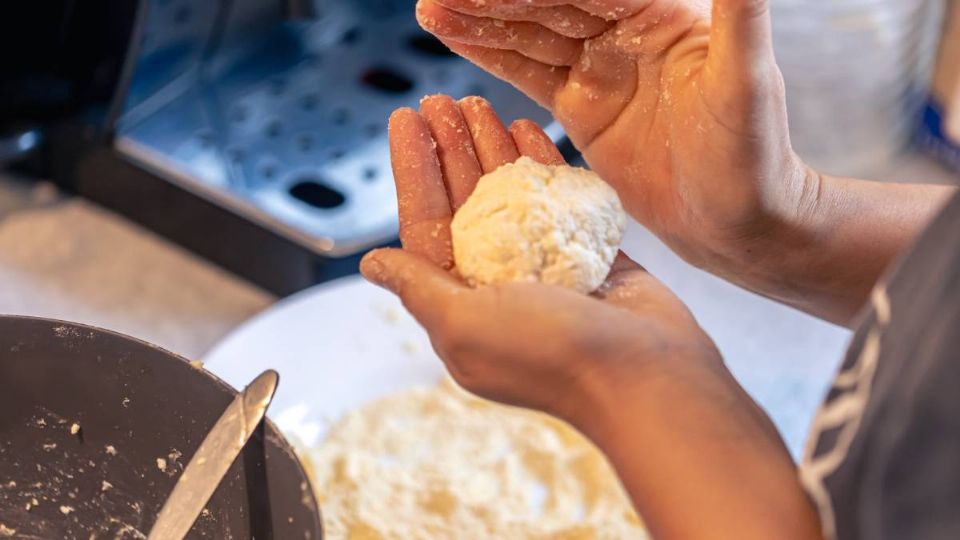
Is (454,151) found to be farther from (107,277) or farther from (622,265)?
(107,277)

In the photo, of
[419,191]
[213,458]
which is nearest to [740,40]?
[419,191]

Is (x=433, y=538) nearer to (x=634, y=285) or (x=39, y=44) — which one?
(x=634, y=285)

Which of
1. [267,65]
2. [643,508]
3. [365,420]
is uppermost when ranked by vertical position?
[643,508]

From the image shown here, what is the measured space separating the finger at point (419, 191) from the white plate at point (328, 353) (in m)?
0.31

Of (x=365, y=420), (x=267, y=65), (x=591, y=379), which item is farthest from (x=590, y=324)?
(x=267, y=65)

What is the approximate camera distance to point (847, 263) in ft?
2.41

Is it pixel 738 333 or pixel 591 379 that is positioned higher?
pixel 591 379

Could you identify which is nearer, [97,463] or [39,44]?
[97,463]

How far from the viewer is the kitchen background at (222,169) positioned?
1022 millimetres

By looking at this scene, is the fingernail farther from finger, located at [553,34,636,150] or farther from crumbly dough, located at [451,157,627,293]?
finger, located at [553,34,636,150]

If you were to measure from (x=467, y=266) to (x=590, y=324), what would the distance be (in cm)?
11

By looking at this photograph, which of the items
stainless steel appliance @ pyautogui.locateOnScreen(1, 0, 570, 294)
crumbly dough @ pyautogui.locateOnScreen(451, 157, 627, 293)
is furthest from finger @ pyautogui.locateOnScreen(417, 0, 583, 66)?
stainless steel appliance @ pyautogui.locateOnScreen(1, 0, 570, 294)

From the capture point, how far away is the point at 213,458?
1.65 ft

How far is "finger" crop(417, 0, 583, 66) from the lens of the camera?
2.35 feet
